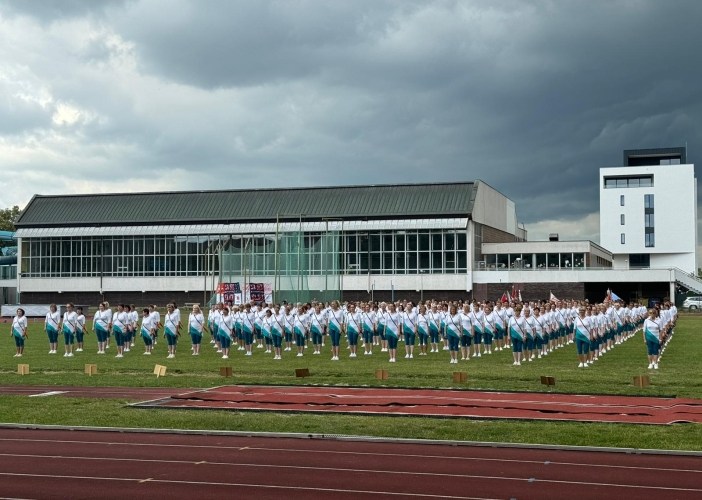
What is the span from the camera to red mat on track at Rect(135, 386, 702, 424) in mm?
15648

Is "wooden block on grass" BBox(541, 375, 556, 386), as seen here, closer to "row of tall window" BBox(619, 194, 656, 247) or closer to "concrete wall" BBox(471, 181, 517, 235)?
"concrete wall" BBox(471, 181, 517, 235)

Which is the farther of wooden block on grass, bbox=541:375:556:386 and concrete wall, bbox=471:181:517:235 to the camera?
concrete wall, bbox=471:181:517:235

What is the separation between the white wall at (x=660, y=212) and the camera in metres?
102

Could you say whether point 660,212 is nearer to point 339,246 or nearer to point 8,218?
point 339,246

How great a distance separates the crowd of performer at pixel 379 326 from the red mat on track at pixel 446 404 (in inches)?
304

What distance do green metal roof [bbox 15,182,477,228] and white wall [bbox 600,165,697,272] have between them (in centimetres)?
3549

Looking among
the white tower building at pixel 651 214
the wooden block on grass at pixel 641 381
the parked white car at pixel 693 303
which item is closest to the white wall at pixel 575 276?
the parked white car at pixel 693 303

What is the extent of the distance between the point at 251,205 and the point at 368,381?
59.6 m

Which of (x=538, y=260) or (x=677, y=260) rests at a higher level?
(x=677, y=260)

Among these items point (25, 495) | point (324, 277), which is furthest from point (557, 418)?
point (324, 277)

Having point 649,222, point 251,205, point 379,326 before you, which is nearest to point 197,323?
point 379,326

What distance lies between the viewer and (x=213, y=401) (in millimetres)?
18172

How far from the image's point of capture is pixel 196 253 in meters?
80.0

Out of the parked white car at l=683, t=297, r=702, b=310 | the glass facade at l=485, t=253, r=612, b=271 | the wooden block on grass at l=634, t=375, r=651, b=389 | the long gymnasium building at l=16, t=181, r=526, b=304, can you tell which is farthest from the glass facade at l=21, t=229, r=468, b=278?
the wooden block on grass at l=634, t=375, r=651, b=389
